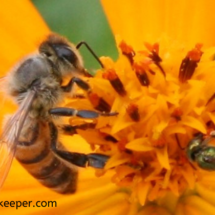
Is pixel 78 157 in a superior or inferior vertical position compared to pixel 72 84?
inferior

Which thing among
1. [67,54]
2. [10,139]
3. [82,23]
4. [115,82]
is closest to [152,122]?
[115,82]

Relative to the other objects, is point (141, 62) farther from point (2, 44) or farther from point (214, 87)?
point (2, 44)

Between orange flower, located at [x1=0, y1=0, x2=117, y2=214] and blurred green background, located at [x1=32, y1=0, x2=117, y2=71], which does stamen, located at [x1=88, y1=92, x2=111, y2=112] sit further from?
blurred green background, located at [x1=32, y1=0, x2=117, y2=71]

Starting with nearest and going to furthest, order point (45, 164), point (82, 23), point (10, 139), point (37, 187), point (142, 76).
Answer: point (10, 139), point (45, 164), point (142, 76), point (37, 187), point (82, 23)

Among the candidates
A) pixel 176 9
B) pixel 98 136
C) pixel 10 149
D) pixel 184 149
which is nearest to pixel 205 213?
pixel 184 149

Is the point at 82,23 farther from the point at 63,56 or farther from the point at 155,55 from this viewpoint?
the point at 63,56

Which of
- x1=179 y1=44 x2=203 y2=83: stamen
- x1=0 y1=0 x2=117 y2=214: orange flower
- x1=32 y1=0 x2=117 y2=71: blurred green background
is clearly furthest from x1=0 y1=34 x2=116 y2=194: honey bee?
x1=32 y1=0 x2=117 y2=71: blurred green background
